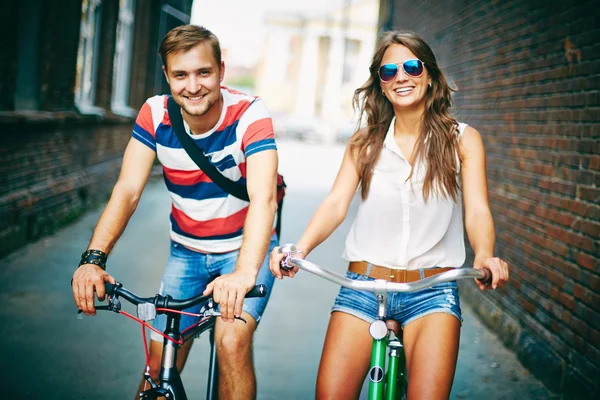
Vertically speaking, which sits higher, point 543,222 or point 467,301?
point 543,222

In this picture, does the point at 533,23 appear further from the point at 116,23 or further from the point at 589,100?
the point at 116,23

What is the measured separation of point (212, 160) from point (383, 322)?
105cm

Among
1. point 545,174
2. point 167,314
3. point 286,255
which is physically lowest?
point 167,314

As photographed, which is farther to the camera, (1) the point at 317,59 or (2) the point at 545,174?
(1) the point at 317,59

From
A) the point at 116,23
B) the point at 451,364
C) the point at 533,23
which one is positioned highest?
the point at 116,23

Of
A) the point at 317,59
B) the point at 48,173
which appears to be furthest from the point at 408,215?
the point at 317,59

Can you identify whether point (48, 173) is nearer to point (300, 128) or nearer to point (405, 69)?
point (405, 69)

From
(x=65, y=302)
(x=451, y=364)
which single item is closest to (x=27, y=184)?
(x=65, y=302)

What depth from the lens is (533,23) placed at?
220 inches

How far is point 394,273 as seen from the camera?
2.82 m

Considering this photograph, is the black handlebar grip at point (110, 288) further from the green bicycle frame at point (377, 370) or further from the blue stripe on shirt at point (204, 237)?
the green bicycle frame at point (377, 370)

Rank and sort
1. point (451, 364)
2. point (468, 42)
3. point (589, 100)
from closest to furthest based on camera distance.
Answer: point (451, 364) → point (589, 100) → point (468, 42)

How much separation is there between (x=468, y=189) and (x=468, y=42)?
16.8 feet

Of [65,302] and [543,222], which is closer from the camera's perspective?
[543,222]
